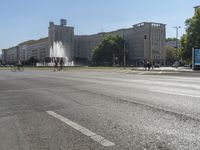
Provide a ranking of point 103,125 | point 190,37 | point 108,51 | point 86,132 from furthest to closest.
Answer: point 108,51 → point 190,37 → point 103,125 → point 86,132

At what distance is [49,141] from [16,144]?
0.56m

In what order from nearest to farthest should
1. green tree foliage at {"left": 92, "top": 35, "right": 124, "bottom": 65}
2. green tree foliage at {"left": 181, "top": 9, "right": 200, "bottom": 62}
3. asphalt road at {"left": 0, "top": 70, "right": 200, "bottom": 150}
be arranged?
1. asphalt road at {"left": 0, "top": 70, "right": 200, "bottom": 150}
2. green tree foliage at {"left": 181, "top": 9, "right": 200, "bottom": 62}
3. green tree foliage at {"left": 92, "top": 35, "right": 124, "bottom": 65}

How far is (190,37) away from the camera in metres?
85.4

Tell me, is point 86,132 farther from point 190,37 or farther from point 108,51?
point 108,51

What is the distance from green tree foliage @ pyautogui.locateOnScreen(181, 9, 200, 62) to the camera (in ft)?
275

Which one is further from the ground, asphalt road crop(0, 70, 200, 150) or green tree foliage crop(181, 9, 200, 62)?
green tree foliage crop(181, 9, 200, 62)

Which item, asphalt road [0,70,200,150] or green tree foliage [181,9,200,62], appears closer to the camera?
asphalt road [0,70,200,150]

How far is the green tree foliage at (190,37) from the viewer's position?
275 ft

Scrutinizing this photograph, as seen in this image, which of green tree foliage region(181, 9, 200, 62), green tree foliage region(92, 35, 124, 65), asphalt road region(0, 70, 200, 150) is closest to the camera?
asphalt road region(0, 70, 200, 150)

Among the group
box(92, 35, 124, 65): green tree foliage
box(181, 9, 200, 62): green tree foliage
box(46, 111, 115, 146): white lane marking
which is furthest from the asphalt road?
box(92, 35, 124, 65): green tree foliage

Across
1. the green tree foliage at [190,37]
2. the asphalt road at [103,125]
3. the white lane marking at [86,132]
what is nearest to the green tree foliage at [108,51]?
the green tree foliage at [190,37]

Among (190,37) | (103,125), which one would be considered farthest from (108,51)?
(103,125)

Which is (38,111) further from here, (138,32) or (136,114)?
(138,32)

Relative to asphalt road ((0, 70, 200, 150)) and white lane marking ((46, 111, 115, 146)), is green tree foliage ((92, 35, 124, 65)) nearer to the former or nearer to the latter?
asphalt road ((0, 70, 200, 150))
